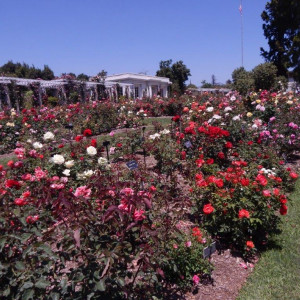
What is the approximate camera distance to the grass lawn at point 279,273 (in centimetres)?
252

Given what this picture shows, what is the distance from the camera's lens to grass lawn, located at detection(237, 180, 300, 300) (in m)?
2.52

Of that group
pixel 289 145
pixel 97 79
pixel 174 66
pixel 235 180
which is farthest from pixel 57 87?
pixel 174 66

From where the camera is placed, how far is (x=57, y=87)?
21469 millimetres

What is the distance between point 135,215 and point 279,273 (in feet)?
5.67

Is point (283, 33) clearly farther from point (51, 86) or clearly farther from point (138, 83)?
point (51, 86)

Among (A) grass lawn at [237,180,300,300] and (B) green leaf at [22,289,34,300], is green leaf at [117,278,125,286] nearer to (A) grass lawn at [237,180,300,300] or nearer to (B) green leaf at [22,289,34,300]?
(B) green leaf at [22,289,34,300]

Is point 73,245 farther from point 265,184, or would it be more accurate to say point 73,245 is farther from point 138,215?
point 265,184

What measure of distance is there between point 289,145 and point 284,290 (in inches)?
152

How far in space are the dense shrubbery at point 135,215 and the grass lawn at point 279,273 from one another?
0.58ft

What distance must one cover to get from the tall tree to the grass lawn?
28.2 m

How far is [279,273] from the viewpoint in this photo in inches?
110

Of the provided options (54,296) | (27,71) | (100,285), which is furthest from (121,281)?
(27,71)

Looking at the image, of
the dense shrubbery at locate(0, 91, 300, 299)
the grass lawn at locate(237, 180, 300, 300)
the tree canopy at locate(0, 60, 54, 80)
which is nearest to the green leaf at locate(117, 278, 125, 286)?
the dense shrubbery at locate(0, 91, 300, 299)

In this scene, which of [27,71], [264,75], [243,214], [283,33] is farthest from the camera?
[27,71]
